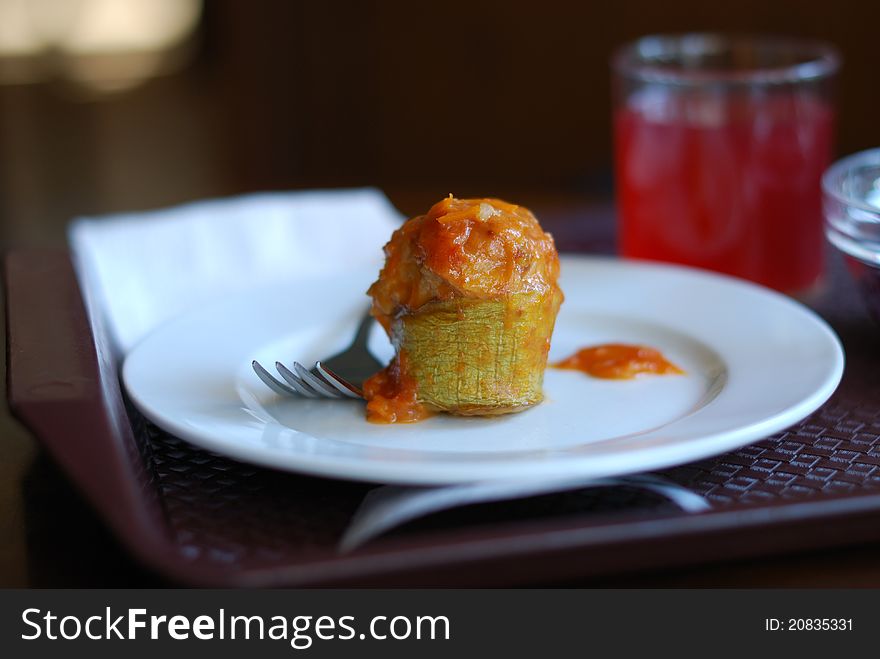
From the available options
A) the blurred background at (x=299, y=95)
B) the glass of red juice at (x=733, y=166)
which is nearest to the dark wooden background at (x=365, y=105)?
the blurred background at (x=299, y=95)

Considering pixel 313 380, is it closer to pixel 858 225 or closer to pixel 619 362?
pixel 619 362

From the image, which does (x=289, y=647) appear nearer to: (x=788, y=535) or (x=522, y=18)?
(x=788, y=535)

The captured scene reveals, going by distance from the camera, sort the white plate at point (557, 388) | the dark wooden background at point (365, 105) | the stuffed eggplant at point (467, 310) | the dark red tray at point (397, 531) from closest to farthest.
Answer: the dark red tray at point (397, 531), the white plate at point (557, 388), the stuffed eggplant at point (467, 310), the dark wooden background at point (365, 105)

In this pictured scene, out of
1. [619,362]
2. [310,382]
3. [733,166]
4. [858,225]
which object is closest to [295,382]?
[310,382]

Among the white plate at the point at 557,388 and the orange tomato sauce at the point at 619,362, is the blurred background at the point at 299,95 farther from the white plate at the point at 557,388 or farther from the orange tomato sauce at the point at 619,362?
the orange tomato sauce at the point at 619,362

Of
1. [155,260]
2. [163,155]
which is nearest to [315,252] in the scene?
[155,260]
